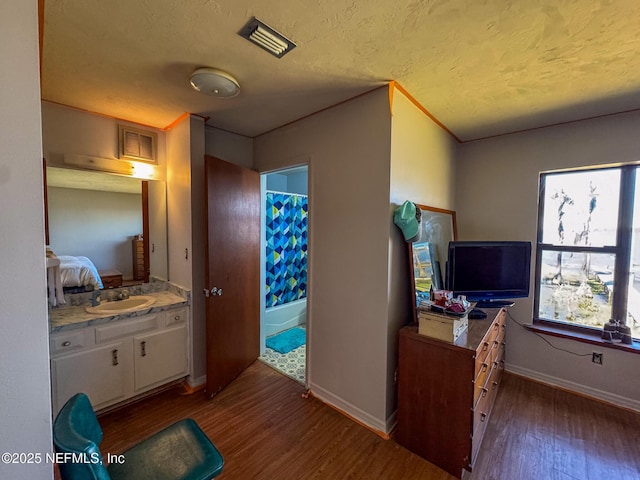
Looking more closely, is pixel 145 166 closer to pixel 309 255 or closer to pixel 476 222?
pixel 309 255

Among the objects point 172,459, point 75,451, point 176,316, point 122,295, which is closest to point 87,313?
point 122,295

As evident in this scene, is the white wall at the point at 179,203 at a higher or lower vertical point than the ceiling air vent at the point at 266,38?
lower

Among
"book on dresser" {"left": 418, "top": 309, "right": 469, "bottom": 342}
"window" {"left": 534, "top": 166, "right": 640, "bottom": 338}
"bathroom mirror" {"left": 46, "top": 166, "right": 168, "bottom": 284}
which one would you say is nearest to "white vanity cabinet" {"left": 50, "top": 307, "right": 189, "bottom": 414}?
"bathroom mirror" {"left": 46, "top": 166, "right": 168, "bottom": 284}

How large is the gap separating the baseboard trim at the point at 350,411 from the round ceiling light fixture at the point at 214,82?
2.40 meters

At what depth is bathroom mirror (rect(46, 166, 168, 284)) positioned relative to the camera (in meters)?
2.14

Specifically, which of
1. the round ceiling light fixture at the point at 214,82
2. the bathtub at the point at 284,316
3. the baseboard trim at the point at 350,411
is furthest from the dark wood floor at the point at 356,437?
the round ceiling light fixture at the point at 214,82

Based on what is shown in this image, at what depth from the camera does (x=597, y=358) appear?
7.44 ft

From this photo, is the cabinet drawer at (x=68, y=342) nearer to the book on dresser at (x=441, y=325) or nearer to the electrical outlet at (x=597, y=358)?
the book on dresser at (x=441, y=325)

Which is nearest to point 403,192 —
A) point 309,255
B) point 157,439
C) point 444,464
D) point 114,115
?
point 309,255

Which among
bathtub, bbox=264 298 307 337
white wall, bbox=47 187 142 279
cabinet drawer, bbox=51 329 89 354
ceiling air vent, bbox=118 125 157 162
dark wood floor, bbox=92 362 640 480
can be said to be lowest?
dark wood floor, bbox=92 362 640 480

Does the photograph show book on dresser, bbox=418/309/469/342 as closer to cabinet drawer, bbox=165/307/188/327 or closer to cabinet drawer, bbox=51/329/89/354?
cabinet drawer, bbox=165/307/188/327

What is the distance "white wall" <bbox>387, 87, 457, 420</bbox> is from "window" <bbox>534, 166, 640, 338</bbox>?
4.13 ft

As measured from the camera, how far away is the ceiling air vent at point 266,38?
1.26 metres

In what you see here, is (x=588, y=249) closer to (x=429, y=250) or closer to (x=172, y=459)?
(x=429, y=250)
